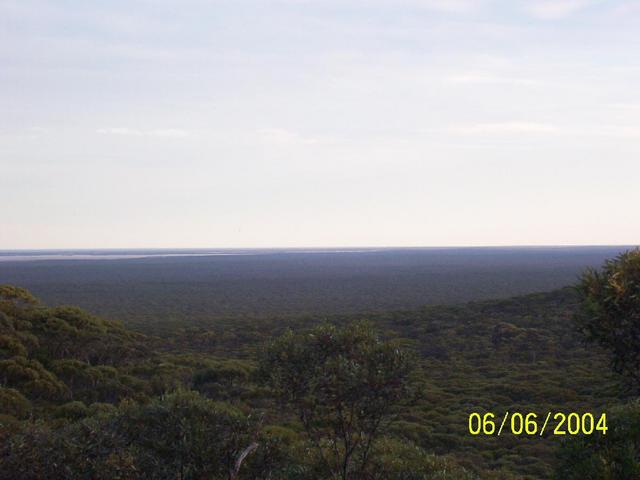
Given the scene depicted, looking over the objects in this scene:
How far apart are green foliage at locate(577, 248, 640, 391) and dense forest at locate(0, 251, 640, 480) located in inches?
1.6

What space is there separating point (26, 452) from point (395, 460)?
9982mm

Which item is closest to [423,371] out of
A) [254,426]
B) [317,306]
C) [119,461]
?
[254,426]

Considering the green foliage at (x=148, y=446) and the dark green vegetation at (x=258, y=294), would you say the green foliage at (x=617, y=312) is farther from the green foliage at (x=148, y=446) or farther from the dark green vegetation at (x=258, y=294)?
the dark green vegetation at (x=258, y=294)

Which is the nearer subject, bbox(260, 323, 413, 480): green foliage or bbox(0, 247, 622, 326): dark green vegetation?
bbox(260, 323, 413, 480): green foliage

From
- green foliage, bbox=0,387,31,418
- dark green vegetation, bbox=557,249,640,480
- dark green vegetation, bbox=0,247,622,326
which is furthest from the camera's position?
dark green vegetation, bbox=0,247,622,326

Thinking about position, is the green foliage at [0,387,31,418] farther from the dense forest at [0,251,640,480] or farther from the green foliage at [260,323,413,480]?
the green foliage at [260,323,413,480]

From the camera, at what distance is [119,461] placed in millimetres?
12719

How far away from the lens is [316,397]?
50.4ft

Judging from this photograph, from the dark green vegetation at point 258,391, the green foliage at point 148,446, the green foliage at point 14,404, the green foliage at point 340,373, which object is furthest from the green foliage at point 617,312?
the green foliage at point 14,404

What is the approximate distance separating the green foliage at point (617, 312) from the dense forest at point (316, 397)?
0.04 m

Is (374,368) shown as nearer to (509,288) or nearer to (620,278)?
(620,278)

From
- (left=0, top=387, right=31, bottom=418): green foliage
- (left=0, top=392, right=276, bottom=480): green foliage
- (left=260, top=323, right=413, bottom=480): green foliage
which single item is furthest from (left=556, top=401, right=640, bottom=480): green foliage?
(left=0, top=387, right=31, bottom=418): green foliage

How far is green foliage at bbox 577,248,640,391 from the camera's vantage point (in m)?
13.4

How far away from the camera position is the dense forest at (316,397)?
1348cm
